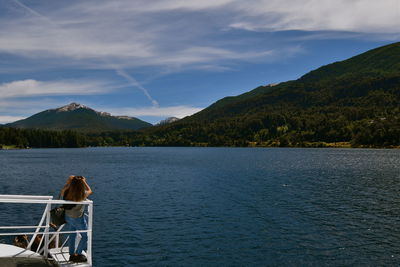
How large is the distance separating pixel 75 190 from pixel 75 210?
1.17m

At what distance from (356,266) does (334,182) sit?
53303 millimetres

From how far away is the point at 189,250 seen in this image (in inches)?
1134

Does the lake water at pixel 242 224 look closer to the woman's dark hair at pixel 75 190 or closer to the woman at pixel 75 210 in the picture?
the woman at pixel 75 210

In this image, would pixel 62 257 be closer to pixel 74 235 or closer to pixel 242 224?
pixel 74 235

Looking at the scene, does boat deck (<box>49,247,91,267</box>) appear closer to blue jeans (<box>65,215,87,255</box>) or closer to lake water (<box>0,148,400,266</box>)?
blue jeans (<box>65,215,87,255</box>)

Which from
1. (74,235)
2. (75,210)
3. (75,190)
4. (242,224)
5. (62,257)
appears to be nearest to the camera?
(75,190)

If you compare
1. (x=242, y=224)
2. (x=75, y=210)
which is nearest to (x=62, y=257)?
(x=75, y=210)

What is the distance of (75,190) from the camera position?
589 inches

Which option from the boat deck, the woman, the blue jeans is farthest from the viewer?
the blue jeans

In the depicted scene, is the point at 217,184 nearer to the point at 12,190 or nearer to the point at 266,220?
the point at 266,220

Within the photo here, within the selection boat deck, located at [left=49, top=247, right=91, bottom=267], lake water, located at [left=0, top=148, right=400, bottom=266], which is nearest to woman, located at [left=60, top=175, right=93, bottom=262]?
boat deck, located at [left=49, top=247, right=91, bottom=267]

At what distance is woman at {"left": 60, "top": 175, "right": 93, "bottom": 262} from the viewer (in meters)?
14.9

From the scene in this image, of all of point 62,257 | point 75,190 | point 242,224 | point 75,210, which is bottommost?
point 242,224

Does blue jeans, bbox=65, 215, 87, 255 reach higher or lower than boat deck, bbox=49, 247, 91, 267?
higher
